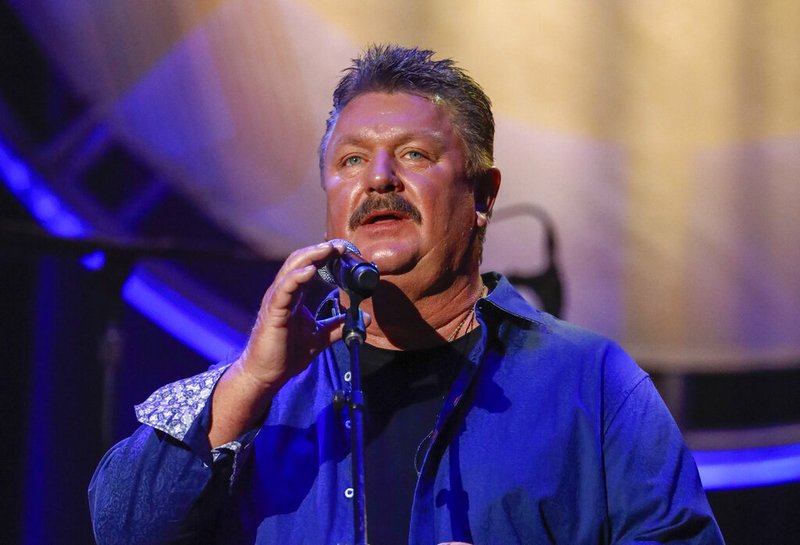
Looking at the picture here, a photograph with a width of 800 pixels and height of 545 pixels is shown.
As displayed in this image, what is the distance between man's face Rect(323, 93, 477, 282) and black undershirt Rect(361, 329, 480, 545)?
18 cm

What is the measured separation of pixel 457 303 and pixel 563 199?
1562 mm

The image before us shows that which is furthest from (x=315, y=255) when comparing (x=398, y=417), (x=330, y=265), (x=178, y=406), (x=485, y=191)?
(x=485, y=191)

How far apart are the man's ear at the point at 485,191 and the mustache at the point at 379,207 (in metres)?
0.28

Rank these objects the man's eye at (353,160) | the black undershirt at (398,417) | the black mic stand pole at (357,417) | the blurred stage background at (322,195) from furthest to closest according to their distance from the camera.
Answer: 1. the blurred stage background at (322,195)
2. the man's eye at (353,160)
3. the black undershirt at (398,417)
4. the black mic stand pole at (357,417)

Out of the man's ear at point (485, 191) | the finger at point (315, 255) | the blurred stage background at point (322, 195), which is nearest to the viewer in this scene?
the finger at point (315, 255)

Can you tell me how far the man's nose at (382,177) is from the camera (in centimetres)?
195

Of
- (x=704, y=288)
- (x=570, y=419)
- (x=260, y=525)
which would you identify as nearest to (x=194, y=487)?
(x=260, y=525)

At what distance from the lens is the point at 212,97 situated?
3.31 meters

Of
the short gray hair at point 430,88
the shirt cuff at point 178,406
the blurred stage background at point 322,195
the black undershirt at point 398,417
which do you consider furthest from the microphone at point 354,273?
the blurred stage background at point 322,195

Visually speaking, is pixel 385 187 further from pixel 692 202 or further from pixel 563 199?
pixel 692 202

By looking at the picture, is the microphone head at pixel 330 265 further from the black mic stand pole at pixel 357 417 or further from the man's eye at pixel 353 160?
the man's eye at pixel 353 160

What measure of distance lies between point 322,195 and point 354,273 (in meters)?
2.01

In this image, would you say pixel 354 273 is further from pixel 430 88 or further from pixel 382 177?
pixel 430 88

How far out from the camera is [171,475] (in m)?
1.63
